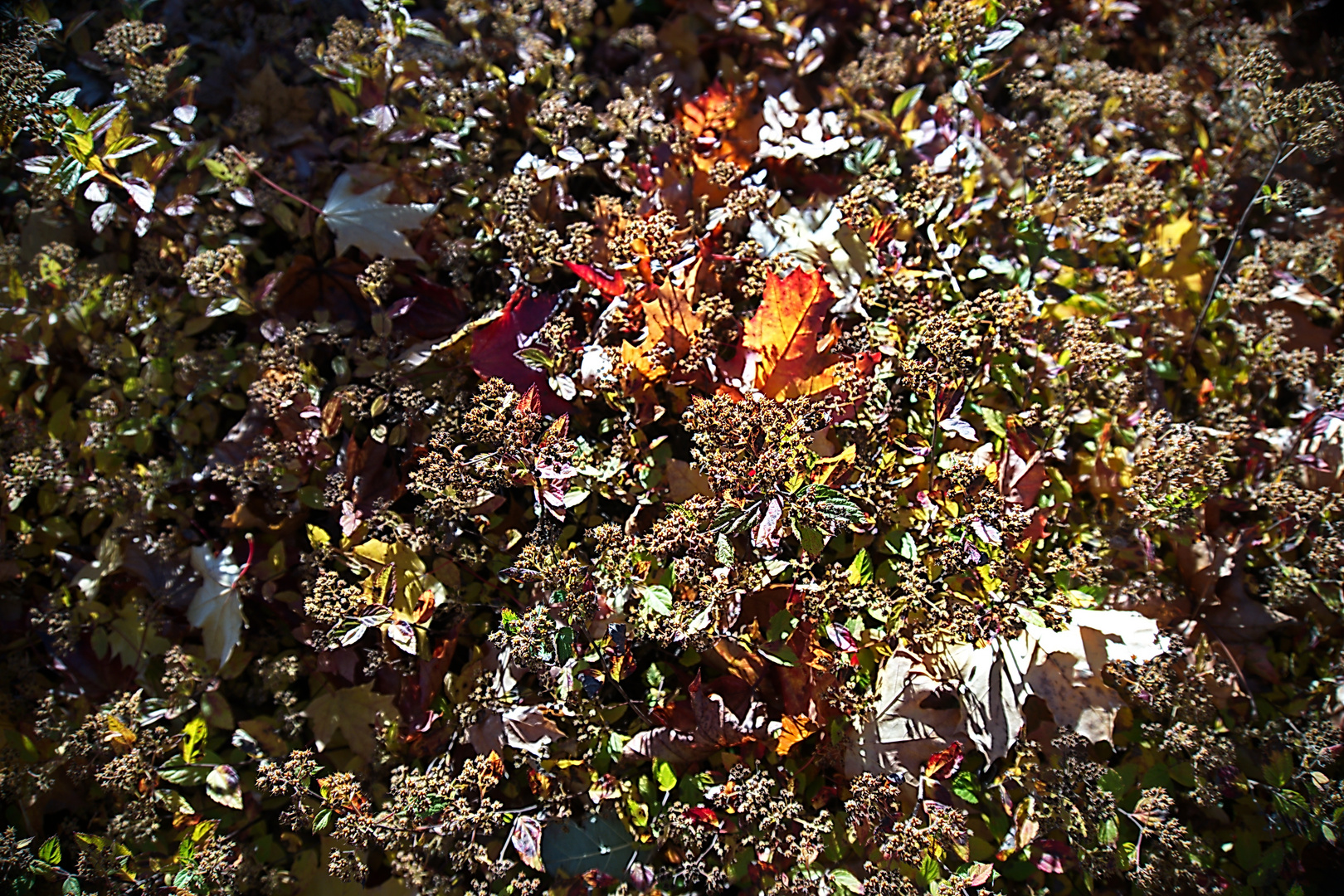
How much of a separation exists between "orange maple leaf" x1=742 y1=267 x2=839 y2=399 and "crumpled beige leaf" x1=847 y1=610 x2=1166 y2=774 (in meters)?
0.71

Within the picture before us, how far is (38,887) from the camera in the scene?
1914mm

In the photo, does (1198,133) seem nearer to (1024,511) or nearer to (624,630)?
(1024,511)

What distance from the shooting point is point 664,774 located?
1.82m

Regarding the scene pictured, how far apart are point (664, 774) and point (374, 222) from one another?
165 cm

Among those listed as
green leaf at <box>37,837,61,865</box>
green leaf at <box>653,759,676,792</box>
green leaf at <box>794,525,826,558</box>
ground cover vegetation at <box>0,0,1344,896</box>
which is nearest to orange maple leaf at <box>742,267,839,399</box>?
ground cover vegetation at <box>0,0,1344,896</box>

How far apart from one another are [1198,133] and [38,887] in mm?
3767

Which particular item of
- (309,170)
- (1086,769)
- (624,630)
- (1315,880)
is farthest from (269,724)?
(1315,880)

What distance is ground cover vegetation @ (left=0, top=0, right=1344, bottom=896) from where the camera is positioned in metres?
1.80

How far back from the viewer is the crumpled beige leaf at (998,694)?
180 centimetres

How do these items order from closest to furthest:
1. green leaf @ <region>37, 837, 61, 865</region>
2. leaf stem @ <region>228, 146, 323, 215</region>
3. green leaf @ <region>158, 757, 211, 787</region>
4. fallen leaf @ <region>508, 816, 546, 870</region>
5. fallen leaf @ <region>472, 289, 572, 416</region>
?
1. fallen leaf @ <region>508, 816, 546, 870</region>
2. green leaf @ <region>37, 837, 61, 865</region>
3. green leaf @ <region>158, 757, 211, 787</region>
4. fallen leaf @ <region>472, 289, 572, 416</region>
5. leaf stem @ <region>228, 146, 323, 215</region>

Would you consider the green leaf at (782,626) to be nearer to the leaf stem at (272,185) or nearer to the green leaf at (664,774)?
the green leaf at (664,774)

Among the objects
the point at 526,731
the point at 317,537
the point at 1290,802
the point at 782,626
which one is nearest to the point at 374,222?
the point at 317,537

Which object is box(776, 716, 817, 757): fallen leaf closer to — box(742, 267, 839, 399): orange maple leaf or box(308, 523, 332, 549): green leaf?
box(742, 267, 839, 399): orange maple leaf

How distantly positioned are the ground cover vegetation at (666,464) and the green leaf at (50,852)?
7 centimetres
